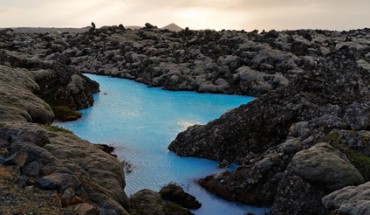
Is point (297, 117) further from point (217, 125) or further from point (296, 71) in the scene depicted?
point (296, 71)

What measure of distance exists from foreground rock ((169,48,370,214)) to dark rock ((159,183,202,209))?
2788 mm

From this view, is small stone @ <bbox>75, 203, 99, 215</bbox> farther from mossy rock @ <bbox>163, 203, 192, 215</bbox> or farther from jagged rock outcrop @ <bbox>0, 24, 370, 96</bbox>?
jagged rock outcrop @ <bbox>0, 24, 370, 96</bbox>

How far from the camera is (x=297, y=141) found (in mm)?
28594

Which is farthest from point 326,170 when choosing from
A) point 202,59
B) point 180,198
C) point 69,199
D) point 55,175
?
point 202,59

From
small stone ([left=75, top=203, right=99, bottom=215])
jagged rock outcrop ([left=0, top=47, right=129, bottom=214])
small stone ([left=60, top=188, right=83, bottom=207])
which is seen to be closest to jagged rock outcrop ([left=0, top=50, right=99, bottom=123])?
jagged rock outcrop ([left=0, top=47, right=129, bottom=214])

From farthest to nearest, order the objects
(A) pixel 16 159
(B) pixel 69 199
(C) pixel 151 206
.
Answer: (C) pixel 151 206, (A) pixel 16 159, (B) pixel 69 199

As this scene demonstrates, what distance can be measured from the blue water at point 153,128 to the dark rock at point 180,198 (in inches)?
24.7

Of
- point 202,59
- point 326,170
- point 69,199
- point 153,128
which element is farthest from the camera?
point 202,59

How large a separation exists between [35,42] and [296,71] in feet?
322

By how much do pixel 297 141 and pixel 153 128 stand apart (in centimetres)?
2366

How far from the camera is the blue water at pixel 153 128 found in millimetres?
30797

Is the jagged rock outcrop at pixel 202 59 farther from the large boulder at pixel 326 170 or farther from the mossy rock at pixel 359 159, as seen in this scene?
the large boulder at pixel 326 170

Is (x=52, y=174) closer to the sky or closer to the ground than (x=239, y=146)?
closer to the sky

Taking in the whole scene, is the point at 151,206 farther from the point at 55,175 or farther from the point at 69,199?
the point at 69,199
